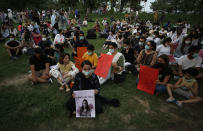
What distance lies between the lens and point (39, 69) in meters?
4.95

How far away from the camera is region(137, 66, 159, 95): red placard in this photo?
12.7ft

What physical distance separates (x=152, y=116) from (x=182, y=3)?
36.6 metres

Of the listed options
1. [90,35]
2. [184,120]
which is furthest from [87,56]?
[90,35]

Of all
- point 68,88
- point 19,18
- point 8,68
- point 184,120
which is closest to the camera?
point 184,120

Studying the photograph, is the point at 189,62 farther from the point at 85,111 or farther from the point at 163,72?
the point at 85,111

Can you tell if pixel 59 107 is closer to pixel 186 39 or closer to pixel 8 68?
pixel 8 68

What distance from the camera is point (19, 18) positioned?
2009 cm

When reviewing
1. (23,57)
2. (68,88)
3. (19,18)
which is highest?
(19,18)

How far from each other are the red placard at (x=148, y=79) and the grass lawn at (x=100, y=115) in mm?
252

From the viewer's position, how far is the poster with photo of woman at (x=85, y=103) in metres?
3.07

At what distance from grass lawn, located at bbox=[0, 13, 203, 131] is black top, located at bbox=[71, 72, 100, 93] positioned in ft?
2.69

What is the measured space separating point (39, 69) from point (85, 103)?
2.82 meters

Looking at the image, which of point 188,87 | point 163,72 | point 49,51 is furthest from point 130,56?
point 49,51

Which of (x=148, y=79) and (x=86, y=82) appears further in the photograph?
(x=148, y=79)
